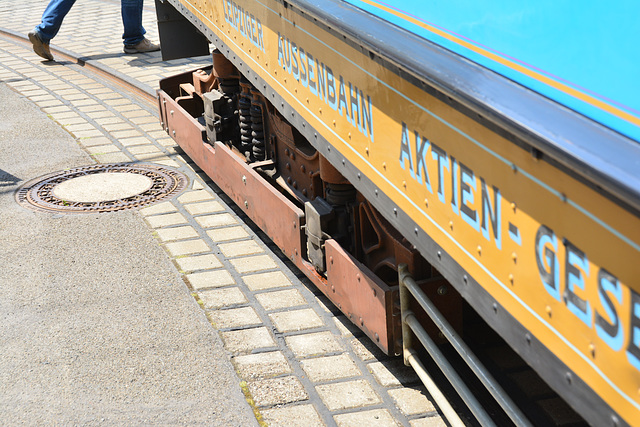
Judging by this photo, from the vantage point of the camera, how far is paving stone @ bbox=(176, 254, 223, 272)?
504 cm

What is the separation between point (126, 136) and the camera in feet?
25.5

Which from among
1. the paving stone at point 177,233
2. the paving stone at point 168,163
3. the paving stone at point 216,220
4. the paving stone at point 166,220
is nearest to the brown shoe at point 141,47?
the paving stone at point 168,163

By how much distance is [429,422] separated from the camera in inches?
137

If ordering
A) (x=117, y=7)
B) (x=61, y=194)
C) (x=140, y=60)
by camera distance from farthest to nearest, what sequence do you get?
(x=117, y=7) → (x=140, y=60) → (x=61, y=194)

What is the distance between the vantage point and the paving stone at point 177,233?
216 inches

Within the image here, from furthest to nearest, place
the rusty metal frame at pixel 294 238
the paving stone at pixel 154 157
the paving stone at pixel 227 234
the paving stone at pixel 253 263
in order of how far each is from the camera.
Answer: the paving stone at pixel 154 157
the paving stone at pixel 227 234
the paving stone at pixel 253 263
the rusty metal frame at pixel 294 238

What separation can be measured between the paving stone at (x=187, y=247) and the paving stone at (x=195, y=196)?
80cm

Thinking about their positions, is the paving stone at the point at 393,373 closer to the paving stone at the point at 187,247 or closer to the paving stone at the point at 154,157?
the paving stone at the point at 187,247

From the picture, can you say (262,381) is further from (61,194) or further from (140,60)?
(140,60)

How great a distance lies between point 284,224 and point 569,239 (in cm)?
280

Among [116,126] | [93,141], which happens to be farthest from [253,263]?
[116,126]

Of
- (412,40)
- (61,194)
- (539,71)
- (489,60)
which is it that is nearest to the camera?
(539,71)

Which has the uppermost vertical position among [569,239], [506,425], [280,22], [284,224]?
[280,22]

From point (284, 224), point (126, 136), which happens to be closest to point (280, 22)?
point (284, 224)
